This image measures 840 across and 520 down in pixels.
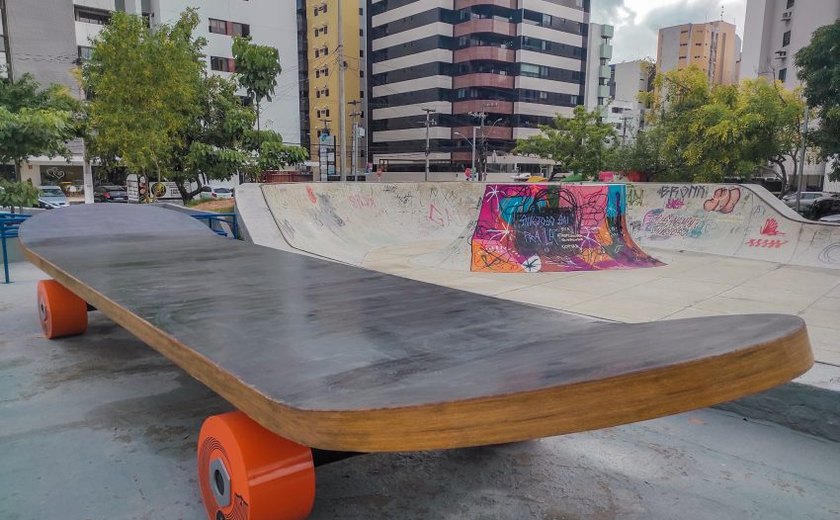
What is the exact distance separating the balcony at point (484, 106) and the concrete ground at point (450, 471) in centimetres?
6837

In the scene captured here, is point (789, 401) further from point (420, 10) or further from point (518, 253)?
point (420, 10)

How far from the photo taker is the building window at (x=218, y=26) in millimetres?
48781

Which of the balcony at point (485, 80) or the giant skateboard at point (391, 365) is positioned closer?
A: the giant skateboard at point (391, 365)

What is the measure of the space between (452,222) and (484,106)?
54693 millimetres

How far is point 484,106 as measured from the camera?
69750mm

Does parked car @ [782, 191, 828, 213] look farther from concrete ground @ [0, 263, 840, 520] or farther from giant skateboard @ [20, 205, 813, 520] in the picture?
giant skateboard @ [20, 205, 813, 520]

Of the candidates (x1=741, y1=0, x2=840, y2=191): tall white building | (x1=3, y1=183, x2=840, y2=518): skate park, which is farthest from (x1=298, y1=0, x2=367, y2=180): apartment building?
(x1=3, y1=183, x2=840, y2=518): skate park

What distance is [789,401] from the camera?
12.3 ft

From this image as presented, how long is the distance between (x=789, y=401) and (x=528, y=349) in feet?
8.50

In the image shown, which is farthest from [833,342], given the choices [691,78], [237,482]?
[691,78]

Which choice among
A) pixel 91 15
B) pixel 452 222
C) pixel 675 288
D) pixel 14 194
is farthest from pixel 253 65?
pixel 91 15

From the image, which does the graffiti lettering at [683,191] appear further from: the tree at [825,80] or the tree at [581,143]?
the tree at [581,143]

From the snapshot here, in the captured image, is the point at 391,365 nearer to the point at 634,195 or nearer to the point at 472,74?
the point at 634,195

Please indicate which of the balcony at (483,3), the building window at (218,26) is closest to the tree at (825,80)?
the building window at (218,26)
